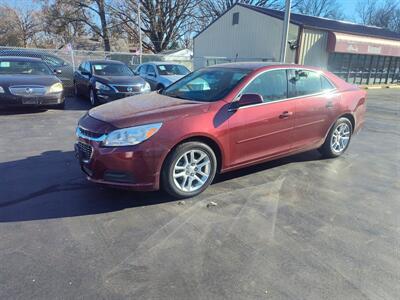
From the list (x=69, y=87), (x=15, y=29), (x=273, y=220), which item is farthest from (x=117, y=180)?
(x=15, y=29)

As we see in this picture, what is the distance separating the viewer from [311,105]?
15.5 feet

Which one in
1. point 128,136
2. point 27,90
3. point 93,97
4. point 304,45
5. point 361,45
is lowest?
point 93,97

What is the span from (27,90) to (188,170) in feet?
20.6

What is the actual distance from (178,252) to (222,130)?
5.23 feet

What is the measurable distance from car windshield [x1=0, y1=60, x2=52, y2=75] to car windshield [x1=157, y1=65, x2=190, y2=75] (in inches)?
161

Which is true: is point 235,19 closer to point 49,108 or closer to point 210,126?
point 49,108

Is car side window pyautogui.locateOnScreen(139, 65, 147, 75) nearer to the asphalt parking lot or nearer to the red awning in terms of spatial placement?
the asphalt parking lot

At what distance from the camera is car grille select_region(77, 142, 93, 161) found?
3544mm

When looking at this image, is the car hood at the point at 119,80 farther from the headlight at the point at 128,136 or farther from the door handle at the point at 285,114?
the headlight at the point at 128,136

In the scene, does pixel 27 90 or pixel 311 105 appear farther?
pixel 27 90

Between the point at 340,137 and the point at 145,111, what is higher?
the point at 145,111

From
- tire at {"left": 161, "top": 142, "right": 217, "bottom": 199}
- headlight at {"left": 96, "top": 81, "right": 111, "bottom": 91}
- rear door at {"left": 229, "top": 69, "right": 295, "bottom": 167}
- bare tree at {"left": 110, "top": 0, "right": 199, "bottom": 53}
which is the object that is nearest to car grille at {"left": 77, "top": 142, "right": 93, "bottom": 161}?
tire at {"left": 161, "top": 142, "right": 217, "bottom": 199}

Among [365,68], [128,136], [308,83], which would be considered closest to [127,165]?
[128,136]

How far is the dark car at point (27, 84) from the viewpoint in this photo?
795cm
